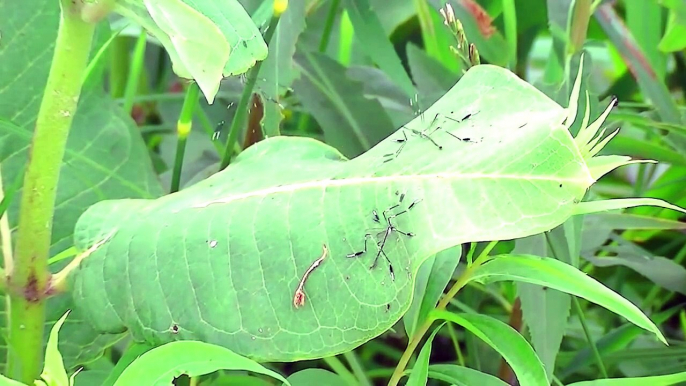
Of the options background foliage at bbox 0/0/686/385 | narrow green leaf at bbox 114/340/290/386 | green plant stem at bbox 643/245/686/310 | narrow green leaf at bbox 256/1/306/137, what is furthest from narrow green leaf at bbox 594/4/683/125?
narrow green leaf at bbox 114/340/290/386

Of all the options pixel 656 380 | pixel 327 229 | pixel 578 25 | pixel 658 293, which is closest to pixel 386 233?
pixel 327 229

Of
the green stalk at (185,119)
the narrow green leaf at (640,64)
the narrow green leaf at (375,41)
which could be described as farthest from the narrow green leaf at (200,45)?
the narrow green leaf at (640,64)

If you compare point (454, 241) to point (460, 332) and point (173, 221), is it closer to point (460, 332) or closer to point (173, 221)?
point (173, 221)

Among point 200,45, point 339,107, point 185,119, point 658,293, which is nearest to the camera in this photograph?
point 200,45

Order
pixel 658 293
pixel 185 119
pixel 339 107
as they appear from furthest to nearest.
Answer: pixel 658 293 < pixel 339 107 < pixel 185 119

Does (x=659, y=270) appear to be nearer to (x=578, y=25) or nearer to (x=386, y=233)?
(x=578, y=25)

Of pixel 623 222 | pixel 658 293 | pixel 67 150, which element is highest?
pixel 67 150

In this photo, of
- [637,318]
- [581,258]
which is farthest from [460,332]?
[637,318]
